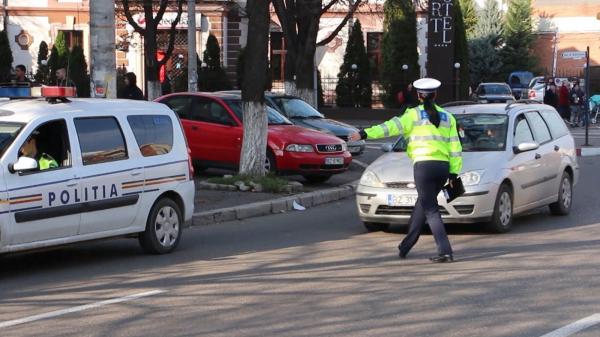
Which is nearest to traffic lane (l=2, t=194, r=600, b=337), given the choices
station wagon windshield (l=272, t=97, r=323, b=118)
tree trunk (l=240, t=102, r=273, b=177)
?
tree trunk (l=240, t=102, r=273, b=177)

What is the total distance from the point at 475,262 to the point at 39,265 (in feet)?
14.7

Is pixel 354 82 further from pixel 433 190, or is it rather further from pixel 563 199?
pixel 433 190

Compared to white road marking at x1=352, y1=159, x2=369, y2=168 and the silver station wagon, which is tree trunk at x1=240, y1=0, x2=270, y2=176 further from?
white road marking at x1=352, y1=159, x2=369, y2=168

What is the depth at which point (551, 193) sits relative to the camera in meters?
14.3

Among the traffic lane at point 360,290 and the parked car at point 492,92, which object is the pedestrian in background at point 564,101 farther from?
the traffic lane at point 360,290

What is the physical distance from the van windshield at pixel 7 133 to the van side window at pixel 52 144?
0.18 m

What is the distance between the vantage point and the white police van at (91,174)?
32.3ft

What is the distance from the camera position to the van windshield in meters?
9.97

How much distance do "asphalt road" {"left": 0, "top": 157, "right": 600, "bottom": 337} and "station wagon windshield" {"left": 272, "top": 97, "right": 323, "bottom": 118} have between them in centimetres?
896

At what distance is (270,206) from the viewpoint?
15500mm

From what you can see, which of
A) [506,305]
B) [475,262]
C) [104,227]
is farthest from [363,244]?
[506,305]

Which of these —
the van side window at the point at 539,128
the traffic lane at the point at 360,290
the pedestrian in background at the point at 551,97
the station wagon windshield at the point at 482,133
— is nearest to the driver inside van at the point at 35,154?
the traffic lane at the point at 360,290

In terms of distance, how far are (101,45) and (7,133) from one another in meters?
4.92

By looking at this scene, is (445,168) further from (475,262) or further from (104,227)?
(104,227)
